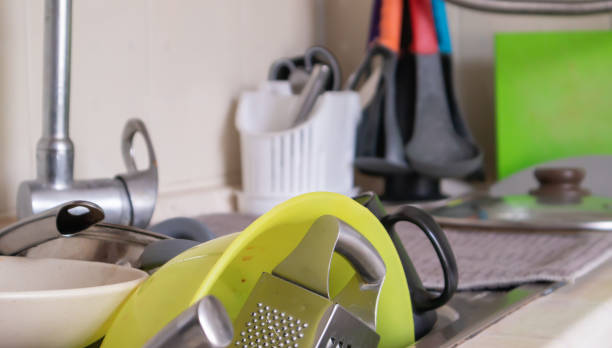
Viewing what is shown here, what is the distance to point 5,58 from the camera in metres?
0.78

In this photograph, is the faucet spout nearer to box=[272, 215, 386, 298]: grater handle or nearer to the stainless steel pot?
the stainless steel pot

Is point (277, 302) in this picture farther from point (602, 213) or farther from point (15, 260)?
point (602, 213)

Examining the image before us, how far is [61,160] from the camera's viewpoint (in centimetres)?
68

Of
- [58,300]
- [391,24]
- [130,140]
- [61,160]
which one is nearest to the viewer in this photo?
[58,300]

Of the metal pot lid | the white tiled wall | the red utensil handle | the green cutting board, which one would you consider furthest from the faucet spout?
the green cutting board

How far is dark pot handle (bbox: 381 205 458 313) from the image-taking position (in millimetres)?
454

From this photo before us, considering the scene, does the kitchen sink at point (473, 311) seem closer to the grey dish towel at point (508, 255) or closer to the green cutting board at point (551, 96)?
the grey dish towel at point (508, 255)

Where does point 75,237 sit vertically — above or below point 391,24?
below

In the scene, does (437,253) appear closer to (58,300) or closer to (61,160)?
(58,300)

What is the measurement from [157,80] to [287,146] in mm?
203

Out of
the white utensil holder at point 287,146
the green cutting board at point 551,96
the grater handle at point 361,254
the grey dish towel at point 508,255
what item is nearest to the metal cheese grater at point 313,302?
the grater handle at point 361,254

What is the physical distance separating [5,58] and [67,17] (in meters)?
0.14

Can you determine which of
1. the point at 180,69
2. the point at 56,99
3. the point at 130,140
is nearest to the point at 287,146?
the point at 180,69

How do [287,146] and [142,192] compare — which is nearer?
[142,192]
